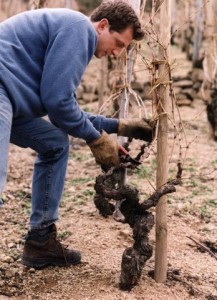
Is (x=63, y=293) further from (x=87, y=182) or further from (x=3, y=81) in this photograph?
(x=87, y=182)

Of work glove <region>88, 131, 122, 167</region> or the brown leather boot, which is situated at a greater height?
work glove <region>88, 131, 122, 167</region>

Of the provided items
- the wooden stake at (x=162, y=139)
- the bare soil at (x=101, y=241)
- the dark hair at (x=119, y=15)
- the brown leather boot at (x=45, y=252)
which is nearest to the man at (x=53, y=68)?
the dark hair at (x=119, y=15)

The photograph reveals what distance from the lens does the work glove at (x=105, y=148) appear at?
2.85 metres

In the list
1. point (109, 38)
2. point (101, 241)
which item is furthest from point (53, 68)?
point (101, 241)

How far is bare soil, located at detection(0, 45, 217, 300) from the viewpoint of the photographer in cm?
289

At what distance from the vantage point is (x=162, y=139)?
2727mm

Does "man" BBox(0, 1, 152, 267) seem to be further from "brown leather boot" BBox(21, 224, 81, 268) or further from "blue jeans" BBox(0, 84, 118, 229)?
"brown leather boot" BBox(21, 224, 81, 268)

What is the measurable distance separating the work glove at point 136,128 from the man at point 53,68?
24cm

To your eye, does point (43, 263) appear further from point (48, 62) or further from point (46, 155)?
point (48, 62)

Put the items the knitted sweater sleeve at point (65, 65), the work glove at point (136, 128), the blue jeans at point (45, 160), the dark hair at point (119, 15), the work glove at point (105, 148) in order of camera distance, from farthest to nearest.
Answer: the work glove at point (136, 128)
the blue jeans at point (45, 160)
the work glove at point (105, 148)
the dark hair at point (119, 15)
the knitted sweater sleeve at point (65, 65)

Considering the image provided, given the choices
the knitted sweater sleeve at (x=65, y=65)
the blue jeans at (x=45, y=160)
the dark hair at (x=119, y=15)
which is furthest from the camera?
the blue jeans at (x=45, y=160)

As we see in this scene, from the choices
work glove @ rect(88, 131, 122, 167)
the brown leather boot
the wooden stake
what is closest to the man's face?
the wooden stake

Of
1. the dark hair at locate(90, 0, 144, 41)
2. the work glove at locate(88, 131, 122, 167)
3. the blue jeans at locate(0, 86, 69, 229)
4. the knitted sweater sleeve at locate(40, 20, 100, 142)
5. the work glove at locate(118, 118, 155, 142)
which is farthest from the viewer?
the work glove at locate(118, 118, 155, 142)

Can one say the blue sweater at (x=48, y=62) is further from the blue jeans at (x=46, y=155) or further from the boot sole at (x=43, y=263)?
the boot sole at (x=43, y=263)
